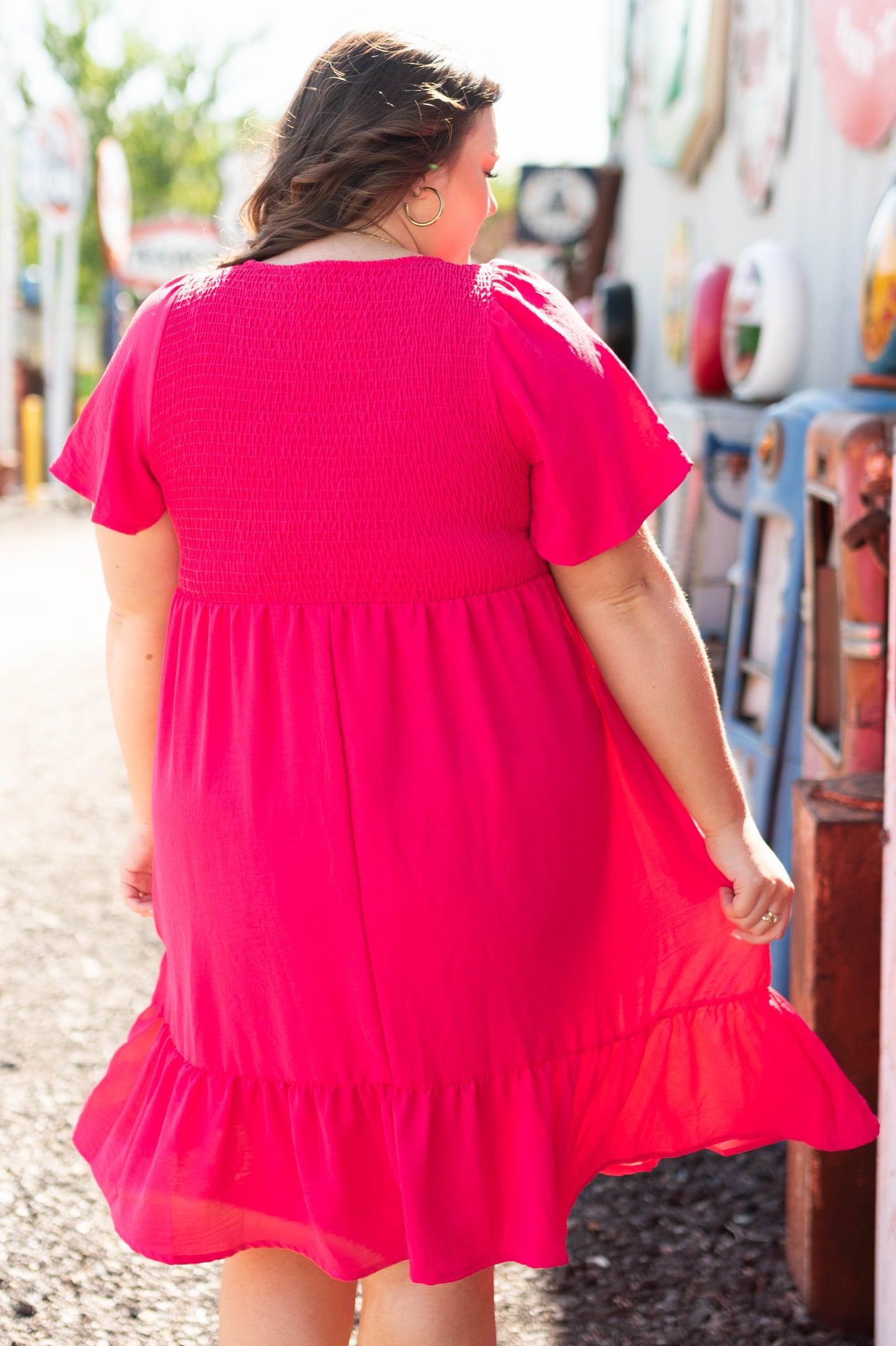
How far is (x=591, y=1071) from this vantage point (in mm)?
1494

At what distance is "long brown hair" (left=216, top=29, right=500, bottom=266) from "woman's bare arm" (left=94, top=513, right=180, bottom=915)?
13.3 inches

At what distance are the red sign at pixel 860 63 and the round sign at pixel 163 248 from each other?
14.8 metres

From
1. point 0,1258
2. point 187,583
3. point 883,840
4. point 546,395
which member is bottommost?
point 0,1258

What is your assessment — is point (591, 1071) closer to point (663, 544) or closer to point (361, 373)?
point (361, 373)

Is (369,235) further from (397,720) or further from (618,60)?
(618,60)

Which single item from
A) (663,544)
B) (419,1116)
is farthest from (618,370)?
(663,544)

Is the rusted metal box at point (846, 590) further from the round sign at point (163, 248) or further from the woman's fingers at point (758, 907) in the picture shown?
the round sign at point (163, 248)

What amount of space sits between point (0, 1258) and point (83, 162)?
15.6 meters

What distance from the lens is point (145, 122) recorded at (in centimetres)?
3291

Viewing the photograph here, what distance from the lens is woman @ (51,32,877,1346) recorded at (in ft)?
4.43

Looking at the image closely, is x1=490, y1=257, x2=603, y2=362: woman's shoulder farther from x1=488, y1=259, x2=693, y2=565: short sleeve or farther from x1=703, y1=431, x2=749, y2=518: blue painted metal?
x1=703, y1=431, x2=749, y2=518: blue painted metal

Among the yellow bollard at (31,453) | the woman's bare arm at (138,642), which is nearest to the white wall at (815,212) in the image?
the woman's bare arm at (138,642)

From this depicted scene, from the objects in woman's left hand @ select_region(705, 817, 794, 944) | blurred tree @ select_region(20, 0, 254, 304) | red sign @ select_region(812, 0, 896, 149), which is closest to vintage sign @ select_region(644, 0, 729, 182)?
red sign @ select_region(812, 0, 896, 149)

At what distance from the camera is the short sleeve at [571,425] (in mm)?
1309
